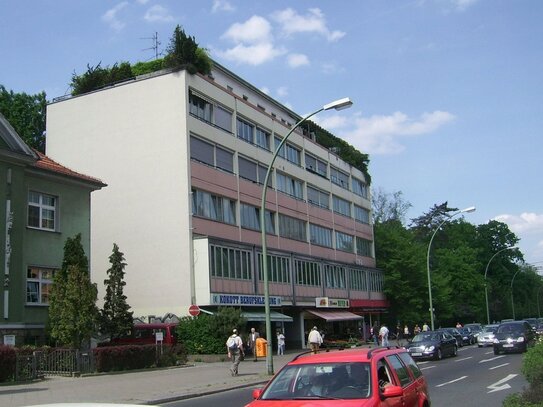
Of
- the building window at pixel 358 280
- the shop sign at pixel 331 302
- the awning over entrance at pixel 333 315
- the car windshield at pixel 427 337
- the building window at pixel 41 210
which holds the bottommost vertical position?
the car windshield at pixel 427 337

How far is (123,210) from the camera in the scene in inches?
1519

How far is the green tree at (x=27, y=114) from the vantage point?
47.5 m

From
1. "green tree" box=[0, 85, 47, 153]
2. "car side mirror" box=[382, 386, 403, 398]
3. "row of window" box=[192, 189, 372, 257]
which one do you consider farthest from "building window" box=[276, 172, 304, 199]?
"car side mirror" box=[382, 386, 403, 398]

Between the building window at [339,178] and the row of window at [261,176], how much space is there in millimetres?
1569

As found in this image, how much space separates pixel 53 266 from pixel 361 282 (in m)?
38.0

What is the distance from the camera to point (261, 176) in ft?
151

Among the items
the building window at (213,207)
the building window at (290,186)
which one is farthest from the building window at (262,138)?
the building window at (213,207)

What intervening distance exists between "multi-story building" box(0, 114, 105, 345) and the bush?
172cm

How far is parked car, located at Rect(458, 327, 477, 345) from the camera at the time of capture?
46.5 m

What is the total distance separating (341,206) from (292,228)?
13502 millimetres

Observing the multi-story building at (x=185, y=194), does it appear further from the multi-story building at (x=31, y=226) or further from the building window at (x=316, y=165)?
the multi-story building at (x=31, y=226)

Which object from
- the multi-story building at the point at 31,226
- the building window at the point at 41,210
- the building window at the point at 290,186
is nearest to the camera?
the multi-story building at the point at 31,226

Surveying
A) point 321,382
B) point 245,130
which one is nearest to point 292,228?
point 245,130

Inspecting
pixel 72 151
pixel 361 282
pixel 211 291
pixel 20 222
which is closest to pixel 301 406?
pixel 20 222
